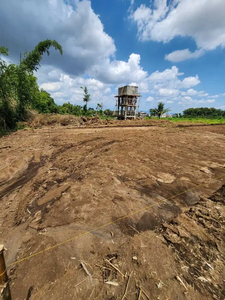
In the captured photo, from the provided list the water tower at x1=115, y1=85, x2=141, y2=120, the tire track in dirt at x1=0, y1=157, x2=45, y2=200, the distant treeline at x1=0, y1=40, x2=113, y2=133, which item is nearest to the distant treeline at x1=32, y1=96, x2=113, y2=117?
the water tower at x1=115, y1=85, x2=141, y2=120

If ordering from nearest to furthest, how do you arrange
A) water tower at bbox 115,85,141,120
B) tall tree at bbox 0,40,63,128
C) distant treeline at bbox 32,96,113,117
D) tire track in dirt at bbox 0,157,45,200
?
tire track in dirt at bbox 0,157,45,200
tall tree at bbox 0,40,63,128
water tower at bbox 115,85,141,120
distant treeline at bbox 32,96,113,117

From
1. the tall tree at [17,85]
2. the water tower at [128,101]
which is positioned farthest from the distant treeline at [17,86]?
the water tower at [128,101]

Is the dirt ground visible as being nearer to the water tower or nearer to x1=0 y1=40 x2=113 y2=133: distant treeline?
x1=0 y1=40 x2=113 y2=133: distant treeline

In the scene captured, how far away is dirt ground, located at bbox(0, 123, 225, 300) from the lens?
1.62 m

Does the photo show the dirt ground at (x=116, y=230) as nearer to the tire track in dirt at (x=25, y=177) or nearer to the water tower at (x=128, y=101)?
the tire track in dirt at (x=25, y=177)

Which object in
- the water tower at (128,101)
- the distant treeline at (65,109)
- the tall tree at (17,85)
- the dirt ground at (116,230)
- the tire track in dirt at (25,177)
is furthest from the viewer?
the distant treeline at (65,109)

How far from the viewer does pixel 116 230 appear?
7.71 feet

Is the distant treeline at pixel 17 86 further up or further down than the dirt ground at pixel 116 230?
further up

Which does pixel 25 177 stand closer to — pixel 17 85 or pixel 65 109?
pixel 17 85

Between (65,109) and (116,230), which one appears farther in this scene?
(65,109)

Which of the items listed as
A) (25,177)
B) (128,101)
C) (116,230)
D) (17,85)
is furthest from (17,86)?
(128,101)

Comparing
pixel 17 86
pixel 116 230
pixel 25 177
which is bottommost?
pixel 25 177

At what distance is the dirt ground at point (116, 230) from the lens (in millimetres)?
1617

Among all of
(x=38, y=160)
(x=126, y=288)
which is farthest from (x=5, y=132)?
(x=126, y=288)
